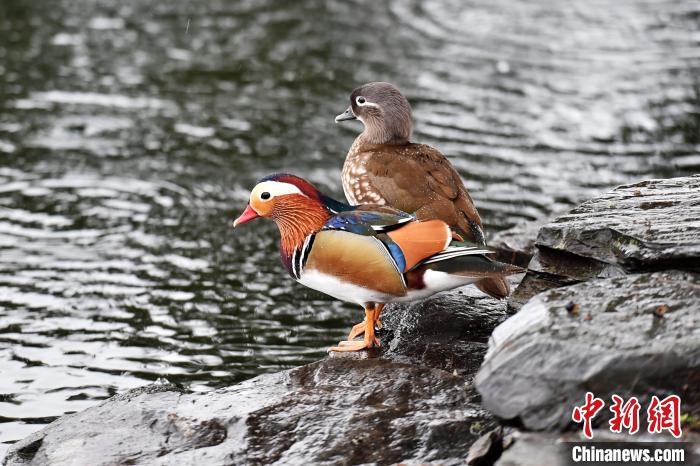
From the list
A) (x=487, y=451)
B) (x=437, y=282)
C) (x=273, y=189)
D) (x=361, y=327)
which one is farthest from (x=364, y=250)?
(x=487, y=451)

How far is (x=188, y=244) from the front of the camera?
9461mm

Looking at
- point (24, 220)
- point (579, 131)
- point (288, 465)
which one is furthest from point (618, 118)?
point (288, 465)

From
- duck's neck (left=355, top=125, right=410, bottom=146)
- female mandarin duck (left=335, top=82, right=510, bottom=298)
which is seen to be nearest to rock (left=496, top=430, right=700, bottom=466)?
female mandarin duck (left=335, top=82, right=510, bottom=298)

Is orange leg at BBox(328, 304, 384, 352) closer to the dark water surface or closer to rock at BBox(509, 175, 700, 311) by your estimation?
rock at BBox(509, 175, 700, 311)

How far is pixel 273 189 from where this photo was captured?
5879mm

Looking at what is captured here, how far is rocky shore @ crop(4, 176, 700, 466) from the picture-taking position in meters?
4.37

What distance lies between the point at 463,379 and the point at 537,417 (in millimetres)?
1075

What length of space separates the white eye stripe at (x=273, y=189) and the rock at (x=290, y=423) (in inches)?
37.3

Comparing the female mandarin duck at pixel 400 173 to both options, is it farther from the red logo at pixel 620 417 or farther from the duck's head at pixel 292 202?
the red logo at pixel 620 417

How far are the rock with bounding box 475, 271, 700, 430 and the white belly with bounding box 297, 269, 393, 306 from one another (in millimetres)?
1072

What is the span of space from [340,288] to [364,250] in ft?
0.85

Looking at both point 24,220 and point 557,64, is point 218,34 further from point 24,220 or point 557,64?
point 24,220

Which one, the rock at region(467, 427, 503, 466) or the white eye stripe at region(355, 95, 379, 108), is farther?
the white eye stripe at region(355, 95, 379, 108)

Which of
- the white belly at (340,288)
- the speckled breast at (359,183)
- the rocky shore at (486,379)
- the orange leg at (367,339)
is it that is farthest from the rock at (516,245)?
the white belly at (340,288)
